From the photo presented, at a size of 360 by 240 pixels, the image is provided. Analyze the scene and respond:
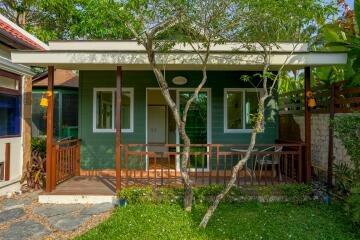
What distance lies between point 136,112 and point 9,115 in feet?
9.57

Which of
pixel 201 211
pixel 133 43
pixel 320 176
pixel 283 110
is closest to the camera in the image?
pixel 201 211

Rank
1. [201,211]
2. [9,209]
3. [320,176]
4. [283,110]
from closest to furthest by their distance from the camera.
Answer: [201,211] → [9,209] → [320,176] → [283,110]

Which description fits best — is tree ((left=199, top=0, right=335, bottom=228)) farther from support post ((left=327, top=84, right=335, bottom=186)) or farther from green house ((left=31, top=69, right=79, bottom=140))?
green house ((left=31, top=69, right=79, bottom=140))

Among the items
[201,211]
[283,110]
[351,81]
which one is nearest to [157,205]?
[201,211]

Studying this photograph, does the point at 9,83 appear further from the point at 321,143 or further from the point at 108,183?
the point at 321,143

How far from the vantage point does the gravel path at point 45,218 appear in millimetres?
4328

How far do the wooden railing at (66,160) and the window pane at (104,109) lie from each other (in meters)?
0.77

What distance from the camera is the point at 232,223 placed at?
453 cm

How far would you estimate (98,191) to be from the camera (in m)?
5.82

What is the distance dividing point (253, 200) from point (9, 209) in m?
4.56

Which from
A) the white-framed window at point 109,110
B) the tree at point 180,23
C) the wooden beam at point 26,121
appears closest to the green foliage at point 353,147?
the tree at point 180,23

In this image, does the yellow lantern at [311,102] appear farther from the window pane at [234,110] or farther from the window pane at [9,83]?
the window pane at [9,83]

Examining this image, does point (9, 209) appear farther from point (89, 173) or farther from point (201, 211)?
point (201, 211)

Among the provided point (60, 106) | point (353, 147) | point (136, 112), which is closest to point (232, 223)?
point (353, 147)
